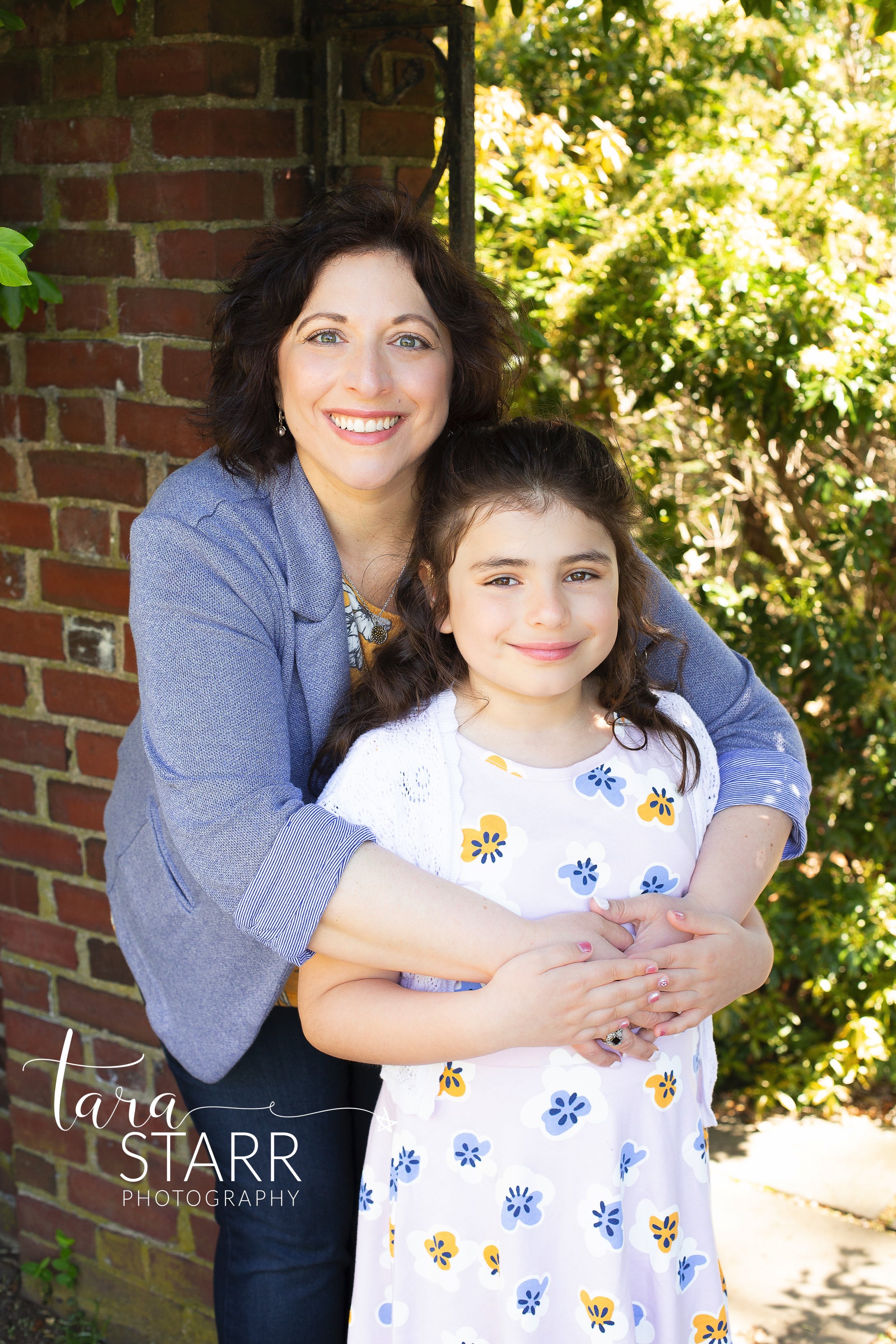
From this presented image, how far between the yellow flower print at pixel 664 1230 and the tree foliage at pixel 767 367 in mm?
1954

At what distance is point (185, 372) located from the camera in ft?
6.88

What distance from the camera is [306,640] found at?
1727 millimetres

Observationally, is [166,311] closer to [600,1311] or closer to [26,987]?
[26,987]

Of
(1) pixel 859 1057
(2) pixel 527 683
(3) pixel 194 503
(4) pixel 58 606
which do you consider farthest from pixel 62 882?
(1) pixel 859 1057

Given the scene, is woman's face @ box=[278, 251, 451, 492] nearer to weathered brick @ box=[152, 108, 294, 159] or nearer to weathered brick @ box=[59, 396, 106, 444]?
weathered brick @ box=[152, 108, 294, 159]

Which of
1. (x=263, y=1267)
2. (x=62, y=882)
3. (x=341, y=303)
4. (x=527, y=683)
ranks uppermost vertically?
(x=341, y=303)

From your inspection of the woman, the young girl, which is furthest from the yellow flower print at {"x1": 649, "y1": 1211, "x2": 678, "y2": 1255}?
the woman

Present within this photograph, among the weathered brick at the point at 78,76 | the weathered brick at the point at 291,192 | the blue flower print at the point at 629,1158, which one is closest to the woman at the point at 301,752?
the blue flower print at the point at 629,1158

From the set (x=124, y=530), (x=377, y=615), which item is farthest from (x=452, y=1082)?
(x=124, y=530)

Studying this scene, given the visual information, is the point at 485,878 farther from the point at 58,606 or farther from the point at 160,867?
the point at 58,606

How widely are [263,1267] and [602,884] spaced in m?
A: 0.82

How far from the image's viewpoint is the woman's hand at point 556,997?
4.79 feet

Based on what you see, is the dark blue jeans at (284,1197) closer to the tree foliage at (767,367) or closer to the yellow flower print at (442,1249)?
the yellow flower print at (442,1249)

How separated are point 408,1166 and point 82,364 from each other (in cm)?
147
